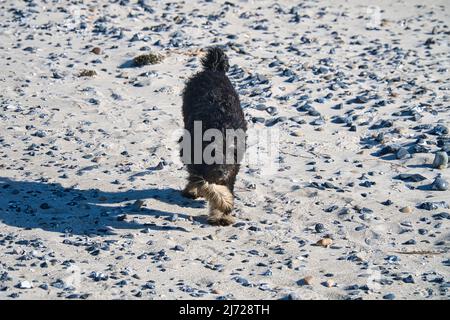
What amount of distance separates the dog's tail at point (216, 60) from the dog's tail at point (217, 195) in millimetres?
1819

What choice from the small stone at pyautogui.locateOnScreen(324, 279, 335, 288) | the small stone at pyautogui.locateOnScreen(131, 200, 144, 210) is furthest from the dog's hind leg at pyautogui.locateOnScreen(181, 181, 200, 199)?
the small stone at pyautogui.locateOnScreen(324, 279, 335, 288)

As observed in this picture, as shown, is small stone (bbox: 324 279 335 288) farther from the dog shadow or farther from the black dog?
the dog shadow

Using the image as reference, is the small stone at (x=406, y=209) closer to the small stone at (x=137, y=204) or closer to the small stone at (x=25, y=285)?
the small stone at (x=137, y=204)

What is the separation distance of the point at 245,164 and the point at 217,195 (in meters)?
2.07

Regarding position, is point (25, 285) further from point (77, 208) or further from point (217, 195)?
point (217, 195)

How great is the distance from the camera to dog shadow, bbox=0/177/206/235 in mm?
8562

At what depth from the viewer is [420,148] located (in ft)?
34.2

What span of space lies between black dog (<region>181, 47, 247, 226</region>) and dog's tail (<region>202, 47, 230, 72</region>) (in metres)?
0.42

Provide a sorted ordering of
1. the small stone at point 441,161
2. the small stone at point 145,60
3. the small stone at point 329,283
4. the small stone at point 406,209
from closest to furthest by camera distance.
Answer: the small stone at point 329,283 < the small stone at point 406,209 < the small stone at point 441,161 < the small stone at point 145,60

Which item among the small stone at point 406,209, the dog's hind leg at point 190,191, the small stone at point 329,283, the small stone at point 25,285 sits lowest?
the small stone at point 25,285

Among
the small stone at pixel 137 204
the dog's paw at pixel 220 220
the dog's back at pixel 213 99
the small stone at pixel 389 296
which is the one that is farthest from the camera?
the small stone at pixel 137 204

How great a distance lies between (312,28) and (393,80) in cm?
327

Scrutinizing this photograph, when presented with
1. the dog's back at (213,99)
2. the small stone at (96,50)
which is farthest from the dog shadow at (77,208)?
the small stone at (96,50)

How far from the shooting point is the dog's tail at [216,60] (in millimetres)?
9266
